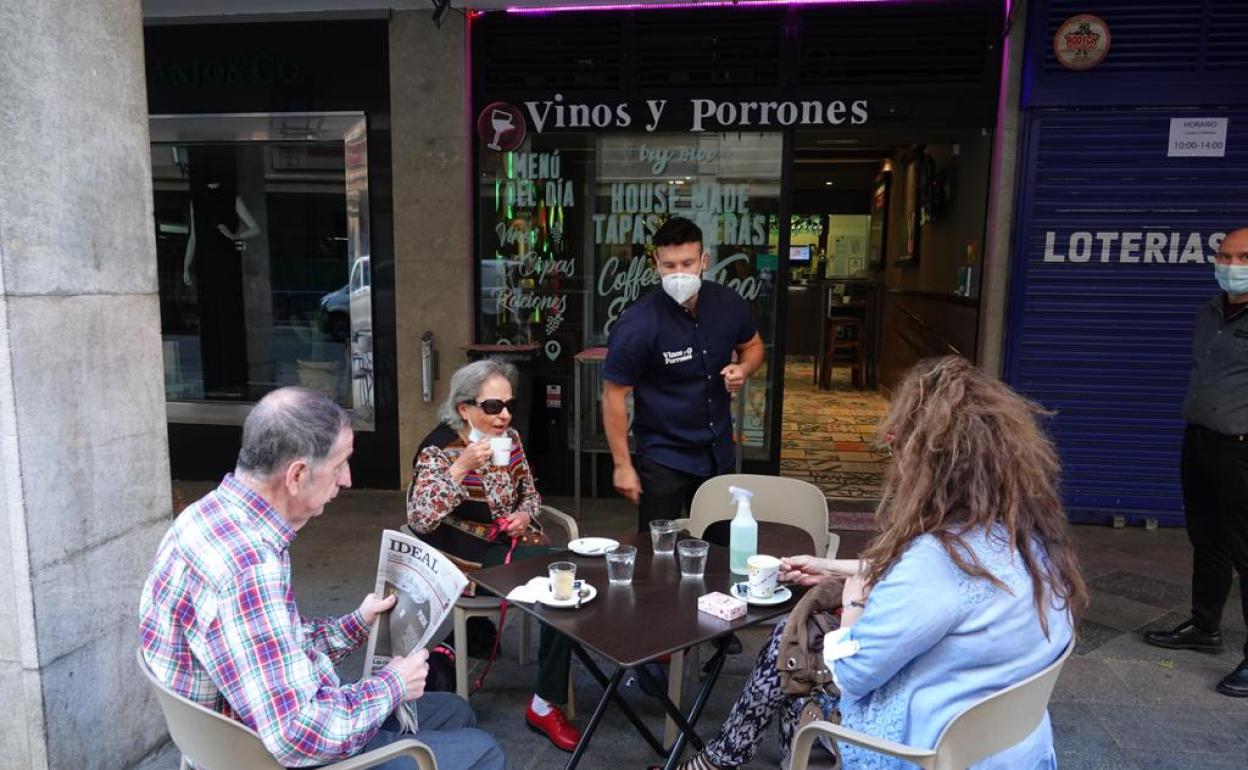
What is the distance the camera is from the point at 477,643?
328 centimetres

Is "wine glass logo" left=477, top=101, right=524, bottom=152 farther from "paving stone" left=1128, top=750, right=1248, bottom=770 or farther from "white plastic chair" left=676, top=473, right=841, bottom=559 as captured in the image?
"paving stone" left=1128, top=750, right=1248, bottom=770

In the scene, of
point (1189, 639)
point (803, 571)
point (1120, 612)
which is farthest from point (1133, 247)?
point (803, 571)

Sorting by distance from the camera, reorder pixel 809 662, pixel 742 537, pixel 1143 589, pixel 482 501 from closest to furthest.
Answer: pixel 809 662, pixel 742 537, pixel 482 501, pixel 1143 589

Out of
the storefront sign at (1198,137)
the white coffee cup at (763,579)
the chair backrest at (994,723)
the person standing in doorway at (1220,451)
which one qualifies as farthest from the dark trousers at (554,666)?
the storefront sign at (1198,137)

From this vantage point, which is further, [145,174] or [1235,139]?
[1235,139]

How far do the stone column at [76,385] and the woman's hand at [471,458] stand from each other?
0.98 m

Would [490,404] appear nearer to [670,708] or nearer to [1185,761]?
[670,708]

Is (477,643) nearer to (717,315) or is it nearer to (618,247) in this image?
(717,315)

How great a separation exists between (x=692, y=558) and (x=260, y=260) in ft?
16.3

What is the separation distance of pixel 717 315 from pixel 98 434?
2.24m

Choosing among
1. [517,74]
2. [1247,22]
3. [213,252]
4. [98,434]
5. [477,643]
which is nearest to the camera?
[98,434]

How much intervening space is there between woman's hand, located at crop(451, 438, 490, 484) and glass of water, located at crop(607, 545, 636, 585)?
70 centimetres

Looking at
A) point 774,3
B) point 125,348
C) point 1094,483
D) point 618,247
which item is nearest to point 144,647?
point 125,348

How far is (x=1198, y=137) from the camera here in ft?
16.0
